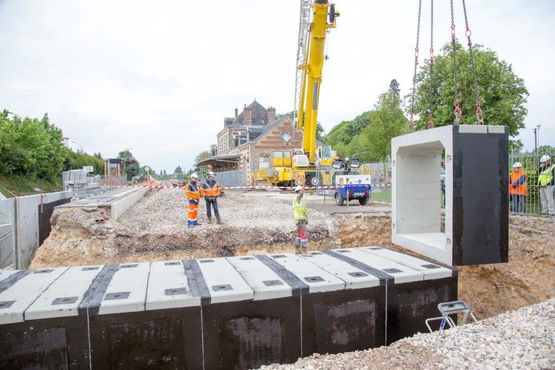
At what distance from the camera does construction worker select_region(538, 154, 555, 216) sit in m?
10.0

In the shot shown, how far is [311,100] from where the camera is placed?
17.1 m

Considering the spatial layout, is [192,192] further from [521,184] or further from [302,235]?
[521,184]

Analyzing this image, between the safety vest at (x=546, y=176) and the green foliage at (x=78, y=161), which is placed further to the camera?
the green foliage at (x=78, y=161)

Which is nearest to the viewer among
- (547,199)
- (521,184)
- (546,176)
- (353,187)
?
(546,176)

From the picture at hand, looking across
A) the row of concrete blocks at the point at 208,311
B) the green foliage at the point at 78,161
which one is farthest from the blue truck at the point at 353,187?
the green foliage at the point at 78,161

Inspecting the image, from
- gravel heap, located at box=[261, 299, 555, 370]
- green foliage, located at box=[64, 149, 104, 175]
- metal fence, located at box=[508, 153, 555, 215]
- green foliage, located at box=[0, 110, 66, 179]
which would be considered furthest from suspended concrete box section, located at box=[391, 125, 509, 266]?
green foliage, located at box=[64, 149, 104, 175]

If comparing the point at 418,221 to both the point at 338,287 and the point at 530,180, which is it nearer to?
the point at 338,287

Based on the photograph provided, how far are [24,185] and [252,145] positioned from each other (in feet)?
65.4

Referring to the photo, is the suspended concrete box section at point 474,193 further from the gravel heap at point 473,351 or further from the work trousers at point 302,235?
the work trousers at point 302,235

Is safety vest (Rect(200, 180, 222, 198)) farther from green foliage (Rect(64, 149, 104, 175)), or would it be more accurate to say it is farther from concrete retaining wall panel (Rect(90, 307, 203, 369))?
green foliage (Rect(64, 149, 104, 175))

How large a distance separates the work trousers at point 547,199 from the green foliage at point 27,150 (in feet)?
103

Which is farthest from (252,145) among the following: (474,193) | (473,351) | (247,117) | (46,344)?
(473,351)

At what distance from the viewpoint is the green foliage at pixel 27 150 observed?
1127 inches

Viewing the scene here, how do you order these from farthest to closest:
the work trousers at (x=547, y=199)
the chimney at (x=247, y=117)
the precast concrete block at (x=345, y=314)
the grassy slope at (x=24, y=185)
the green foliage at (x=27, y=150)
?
the chimney at (x=247, y=117) < the green foliage at (x=27, y=150) < the grassy slope at (x=24, y=185) < the work trousers at (x=547, y=199) < the precast concrete block at (x=345, y=314)
